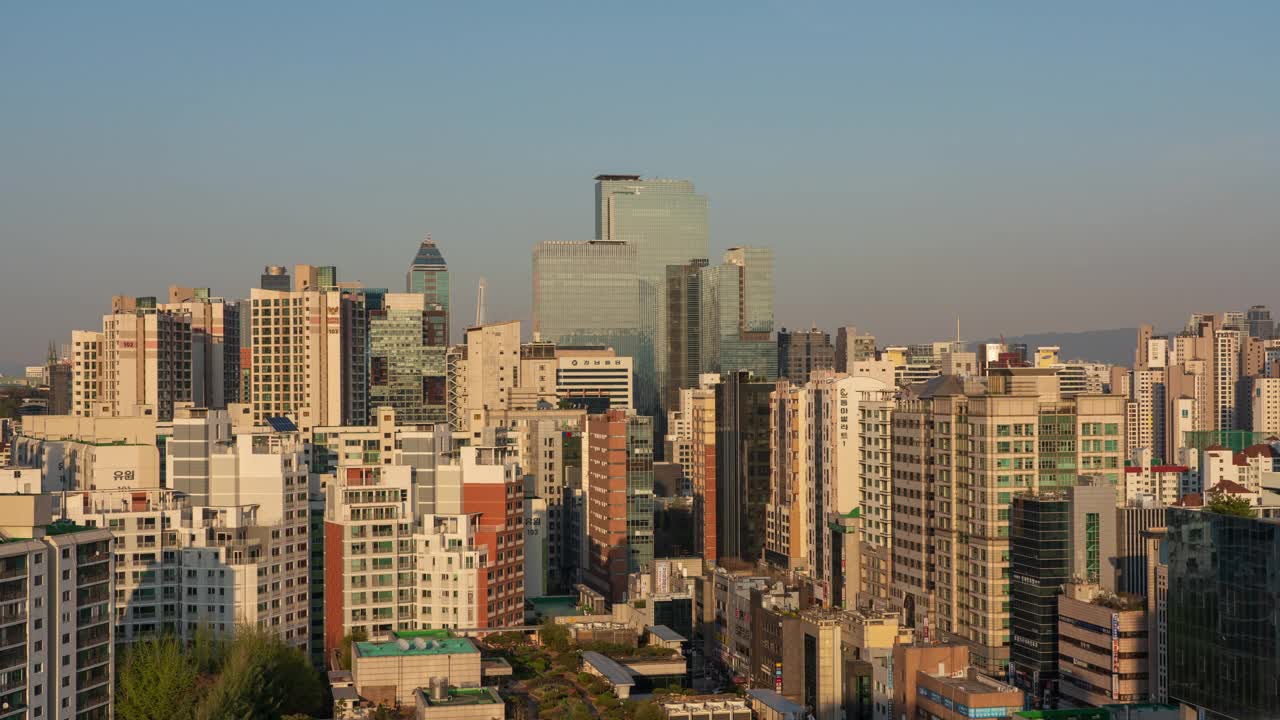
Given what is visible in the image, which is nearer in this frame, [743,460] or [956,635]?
[956,635]

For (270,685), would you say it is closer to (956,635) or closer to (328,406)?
(956,635)

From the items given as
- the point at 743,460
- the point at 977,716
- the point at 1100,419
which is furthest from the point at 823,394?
the point at 977,716

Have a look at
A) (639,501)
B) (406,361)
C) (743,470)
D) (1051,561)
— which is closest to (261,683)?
(1051,561)

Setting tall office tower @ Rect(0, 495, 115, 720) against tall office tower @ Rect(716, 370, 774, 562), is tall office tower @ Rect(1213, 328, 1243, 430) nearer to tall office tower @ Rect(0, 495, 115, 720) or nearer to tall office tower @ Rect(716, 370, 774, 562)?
Result: tall office tower @ Rect(716, 370, 774, 562)

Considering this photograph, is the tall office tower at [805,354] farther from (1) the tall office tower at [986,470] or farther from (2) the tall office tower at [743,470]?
(1) the tall office tower at [986,470]

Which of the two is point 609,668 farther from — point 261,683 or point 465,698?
point 261,683

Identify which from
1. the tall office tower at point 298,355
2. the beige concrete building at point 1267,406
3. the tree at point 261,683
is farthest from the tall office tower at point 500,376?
the beige concrete building at point 1267,406
